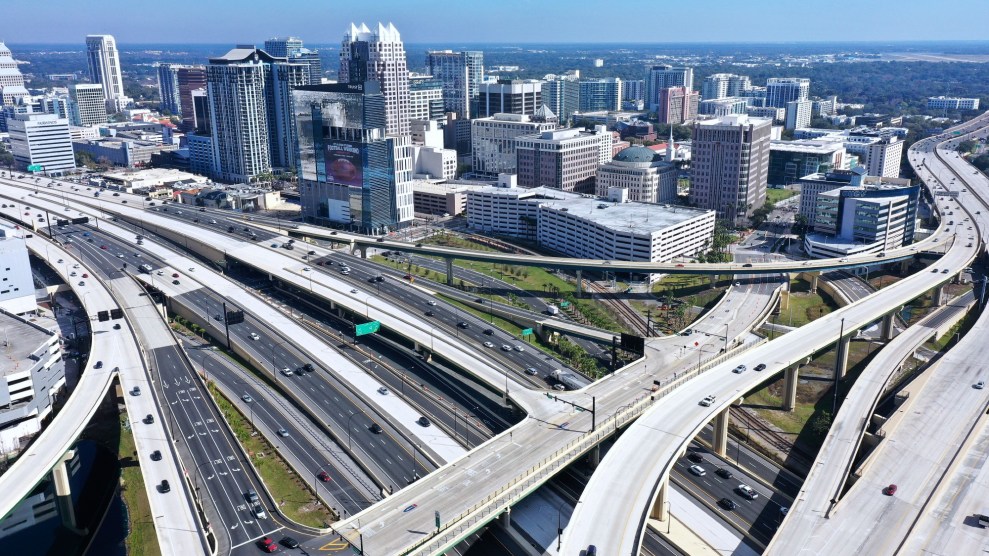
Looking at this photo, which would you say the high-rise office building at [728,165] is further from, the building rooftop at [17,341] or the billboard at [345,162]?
the building rooftop at [17,341]

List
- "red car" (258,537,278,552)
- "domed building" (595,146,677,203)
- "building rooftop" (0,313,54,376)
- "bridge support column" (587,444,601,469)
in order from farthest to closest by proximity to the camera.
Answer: "domed building" (595,146,677,203) < "building rooftop" (0,313,54,376) < "bridge support column" (587,444,601,469) < "red car" (258,537,278,552)

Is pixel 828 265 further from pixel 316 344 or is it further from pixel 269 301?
pixel 269 301

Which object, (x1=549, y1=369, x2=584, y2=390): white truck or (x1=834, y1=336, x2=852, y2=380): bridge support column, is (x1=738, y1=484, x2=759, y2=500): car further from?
(x1=834, y1=336, x2=852, y2=380): bridge support column

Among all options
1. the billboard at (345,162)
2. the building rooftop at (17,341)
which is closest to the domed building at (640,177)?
the billboard at (345,162)

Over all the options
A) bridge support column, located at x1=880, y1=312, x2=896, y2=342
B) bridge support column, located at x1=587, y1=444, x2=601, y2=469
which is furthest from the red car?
bridge support column, located at x1=880, y1=312, x2=896, y2=342

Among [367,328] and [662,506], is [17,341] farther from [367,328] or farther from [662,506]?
[662,506]

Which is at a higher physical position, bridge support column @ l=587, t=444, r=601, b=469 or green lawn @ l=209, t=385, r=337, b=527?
bridge support column @ l=587, t=444, r=601, b=469

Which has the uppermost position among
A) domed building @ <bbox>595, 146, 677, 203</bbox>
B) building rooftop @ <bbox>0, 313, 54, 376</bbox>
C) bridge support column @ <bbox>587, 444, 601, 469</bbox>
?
domed building @ <bbox>595, 146, 677, 203</bbox>
